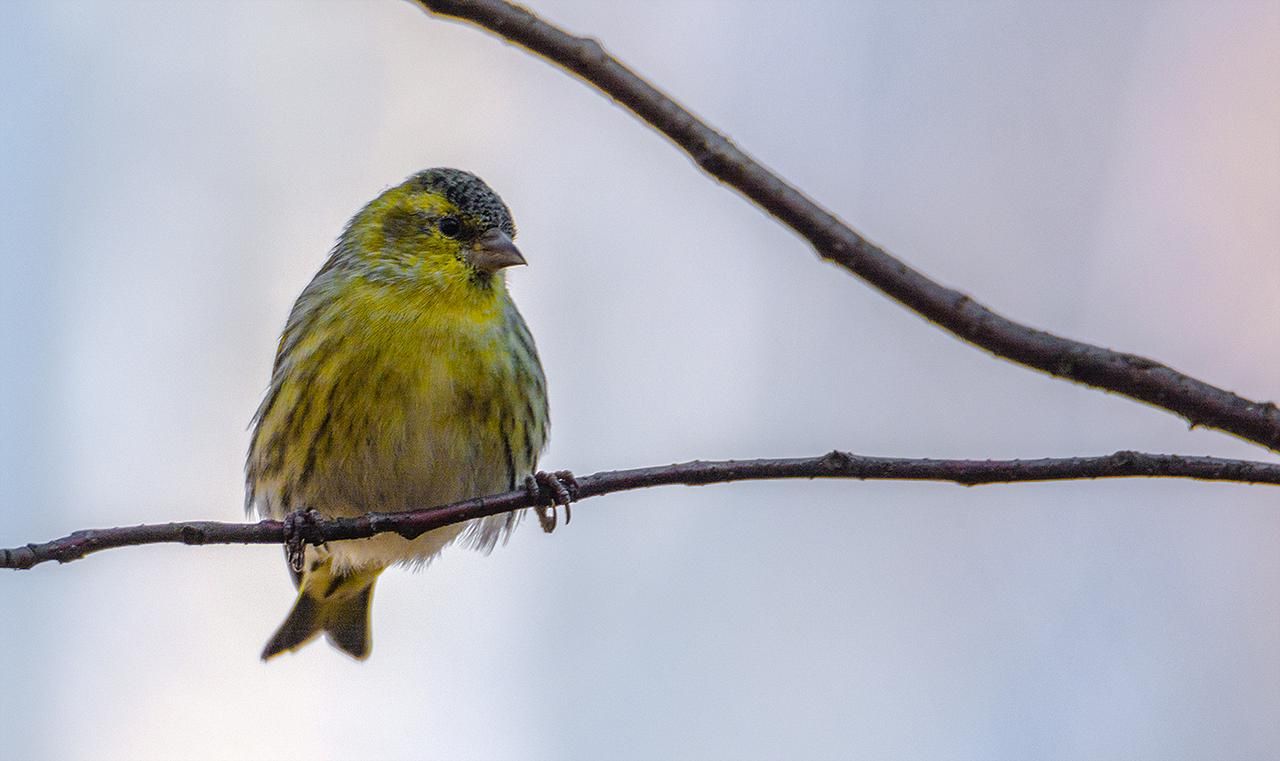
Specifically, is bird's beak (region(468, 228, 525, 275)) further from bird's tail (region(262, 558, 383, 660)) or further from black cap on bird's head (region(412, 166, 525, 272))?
bird's tail (region(262, 558, 383, 660))

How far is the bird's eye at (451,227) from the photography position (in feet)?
11.8

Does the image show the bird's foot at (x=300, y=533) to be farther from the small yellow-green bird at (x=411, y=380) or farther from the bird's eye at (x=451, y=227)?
the bird's eye at (x=451, y=227)

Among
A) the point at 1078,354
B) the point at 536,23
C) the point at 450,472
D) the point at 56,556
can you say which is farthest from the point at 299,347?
the point at 1078,354

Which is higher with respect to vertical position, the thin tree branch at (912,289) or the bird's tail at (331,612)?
the thin tree branch at (912,289)

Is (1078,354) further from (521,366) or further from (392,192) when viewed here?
(392,192)

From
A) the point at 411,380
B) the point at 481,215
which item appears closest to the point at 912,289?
the point at 411,380

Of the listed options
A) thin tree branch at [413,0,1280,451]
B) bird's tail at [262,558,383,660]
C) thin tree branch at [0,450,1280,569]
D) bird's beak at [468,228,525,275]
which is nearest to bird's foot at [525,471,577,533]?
thin tree branch at [0,450,1280,569]

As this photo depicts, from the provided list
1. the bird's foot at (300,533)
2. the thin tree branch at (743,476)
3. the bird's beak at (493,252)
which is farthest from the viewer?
the bird's beak at (493,252)

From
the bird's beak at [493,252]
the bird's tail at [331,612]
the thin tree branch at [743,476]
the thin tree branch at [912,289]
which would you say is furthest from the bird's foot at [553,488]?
the bird's tail at [331,612]

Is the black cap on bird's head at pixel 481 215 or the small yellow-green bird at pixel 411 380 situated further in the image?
the black cap on bird's head at pixel 481 215

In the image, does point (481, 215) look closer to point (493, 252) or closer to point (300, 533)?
point (493, 252)

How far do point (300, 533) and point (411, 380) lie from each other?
2.11 ft

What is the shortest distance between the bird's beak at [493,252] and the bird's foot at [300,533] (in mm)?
835

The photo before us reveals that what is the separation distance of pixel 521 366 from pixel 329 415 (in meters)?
0.50
